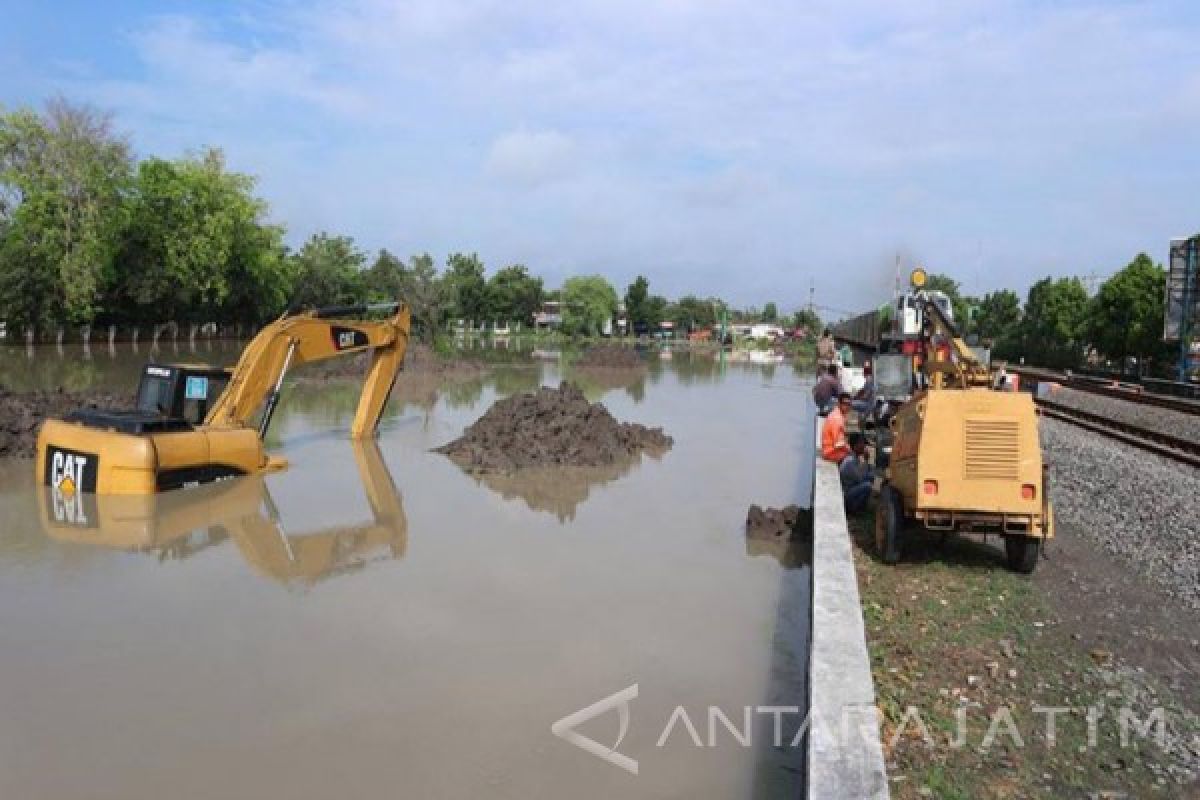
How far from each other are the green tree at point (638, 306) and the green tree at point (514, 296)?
11.1 meters

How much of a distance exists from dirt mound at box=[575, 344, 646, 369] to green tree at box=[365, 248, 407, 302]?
3742 cm

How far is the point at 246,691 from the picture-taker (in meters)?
5.74

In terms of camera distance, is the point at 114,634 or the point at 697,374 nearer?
the point at 114,634

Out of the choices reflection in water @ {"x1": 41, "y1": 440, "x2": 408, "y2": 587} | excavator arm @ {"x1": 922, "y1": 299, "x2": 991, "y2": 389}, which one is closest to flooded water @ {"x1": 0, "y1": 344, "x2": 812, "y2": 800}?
reflection in water @ {"x1": 41, "y1": 440, "x2": 408, "y2": 587}

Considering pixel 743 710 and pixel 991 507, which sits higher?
pixel 991 507

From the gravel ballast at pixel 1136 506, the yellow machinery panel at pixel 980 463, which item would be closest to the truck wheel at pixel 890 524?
the yellow machinery panel at pixel 980 463

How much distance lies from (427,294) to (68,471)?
71076 mm

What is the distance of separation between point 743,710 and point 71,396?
16.2 m

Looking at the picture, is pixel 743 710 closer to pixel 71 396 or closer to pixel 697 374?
pixel 71 396

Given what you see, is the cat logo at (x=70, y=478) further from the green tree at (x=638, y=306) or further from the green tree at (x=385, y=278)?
the green tree at (x=638, y=306)

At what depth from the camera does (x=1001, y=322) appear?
246 ft

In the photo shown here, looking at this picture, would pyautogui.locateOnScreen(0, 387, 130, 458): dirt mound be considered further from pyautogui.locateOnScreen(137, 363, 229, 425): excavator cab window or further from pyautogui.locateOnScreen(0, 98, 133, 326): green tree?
pyautogui.locateOnScreen(0, 98, 133, 326): green tree

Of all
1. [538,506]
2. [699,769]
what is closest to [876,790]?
[699,769]

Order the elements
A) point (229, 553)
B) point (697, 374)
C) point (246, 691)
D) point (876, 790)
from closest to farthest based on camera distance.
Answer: point (876, 790)
point (246, 691)
point (229, 553)
point (697, 374)
